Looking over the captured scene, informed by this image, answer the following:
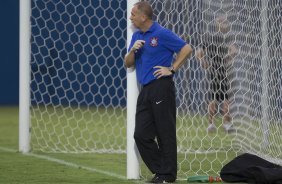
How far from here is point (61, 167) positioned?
9.09 m

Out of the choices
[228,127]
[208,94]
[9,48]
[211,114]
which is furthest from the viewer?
[9,48]

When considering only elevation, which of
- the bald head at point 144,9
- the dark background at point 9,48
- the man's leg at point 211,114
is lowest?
the man's leg at point 211,114

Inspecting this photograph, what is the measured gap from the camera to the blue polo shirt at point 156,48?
7.91 meters

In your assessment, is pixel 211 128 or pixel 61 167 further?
pixel 211 128

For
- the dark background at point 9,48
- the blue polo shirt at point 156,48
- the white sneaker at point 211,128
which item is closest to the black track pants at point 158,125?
the blue polo shirt at point 156,48

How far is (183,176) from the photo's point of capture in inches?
334

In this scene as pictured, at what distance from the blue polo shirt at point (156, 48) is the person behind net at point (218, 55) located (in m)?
2.15

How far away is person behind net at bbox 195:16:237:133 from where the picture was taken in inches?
399

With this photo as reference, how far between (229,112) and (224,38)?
52.7 inches

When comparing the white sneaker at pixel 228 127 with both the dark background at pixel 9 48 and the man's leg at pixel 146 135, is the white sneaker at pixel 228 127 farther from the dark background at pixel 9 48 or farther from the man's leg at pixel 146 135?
the dark background at pixel 9 48

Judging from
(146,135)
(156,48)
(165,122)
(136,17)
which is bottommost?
(146,135)

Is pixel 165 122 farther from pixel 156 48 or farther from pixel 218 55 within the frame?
pixel 218 55

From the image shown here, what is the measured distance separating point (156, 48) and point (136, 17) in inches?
12.5

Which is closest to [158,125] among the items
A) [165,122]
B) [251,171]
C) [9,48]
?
[165,122]
